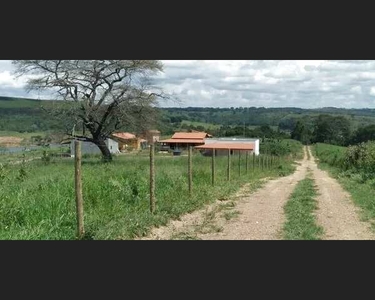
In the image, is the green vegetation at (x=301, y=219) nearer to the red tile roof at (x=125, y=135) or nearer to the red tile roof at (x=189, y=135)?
the red tile roof at (x=125, y=135)

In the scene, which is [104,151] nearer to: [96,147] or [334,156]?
[96,147]

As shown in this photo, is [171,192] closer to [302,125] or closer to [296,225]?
[296,225]

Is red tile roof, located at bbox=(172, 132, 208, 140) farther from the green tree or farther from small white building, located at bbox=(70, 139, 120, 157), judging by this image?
the green tree

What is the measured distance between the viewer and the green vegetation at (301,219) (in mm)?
7871

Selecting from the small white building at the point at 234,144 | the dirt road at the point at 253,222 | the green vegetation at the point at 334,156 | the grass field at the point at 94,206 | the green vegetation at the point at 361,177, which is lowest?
the green vegetation at the point at 334,156

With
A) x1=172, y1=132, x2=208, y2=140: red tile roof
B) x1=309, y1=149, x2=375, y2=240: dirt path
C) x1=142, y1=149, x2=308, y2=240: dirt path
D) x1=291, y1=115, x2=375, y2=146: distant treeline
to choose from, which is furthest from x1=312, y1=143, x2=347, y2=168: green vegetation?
x1=142, y1=149, x2=308, y2=240: dirt path

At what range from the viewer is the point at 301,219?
9.49 m

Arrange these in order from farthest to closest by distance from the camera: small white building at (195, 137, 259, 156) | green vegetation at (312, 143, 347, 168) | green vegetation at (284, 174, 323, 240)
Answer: small white building at (195, 137, 259, 156), green vegetation at (312, 143, 347, 168), green vegetation at (284, 174, 323, 240)

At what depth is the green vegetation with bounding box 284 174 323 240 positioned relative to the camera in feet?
25.8

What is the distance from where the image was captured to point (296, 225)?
8781mm

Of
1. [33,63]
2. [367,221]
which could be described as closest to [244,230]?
[367,221]

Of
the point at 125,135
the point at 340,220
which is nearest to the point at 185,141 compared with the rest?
the point at 125,135

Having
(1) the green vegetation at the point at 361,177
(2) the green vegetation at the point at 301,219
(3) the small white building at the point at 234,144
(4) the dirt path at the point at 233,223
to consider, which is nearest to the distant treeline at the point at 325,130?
(3) the small white building at the point at 234,144

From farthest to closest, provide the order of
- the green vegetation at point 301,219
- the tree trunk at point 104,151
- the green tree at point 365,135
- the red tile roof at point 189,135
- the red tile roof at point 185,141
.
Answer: the green tree at point 365,135, the red tile roof at point 189,135, the red tile roof at point 185,141, the tree trunk at point 104,151, the green vegetation at point 301,219
